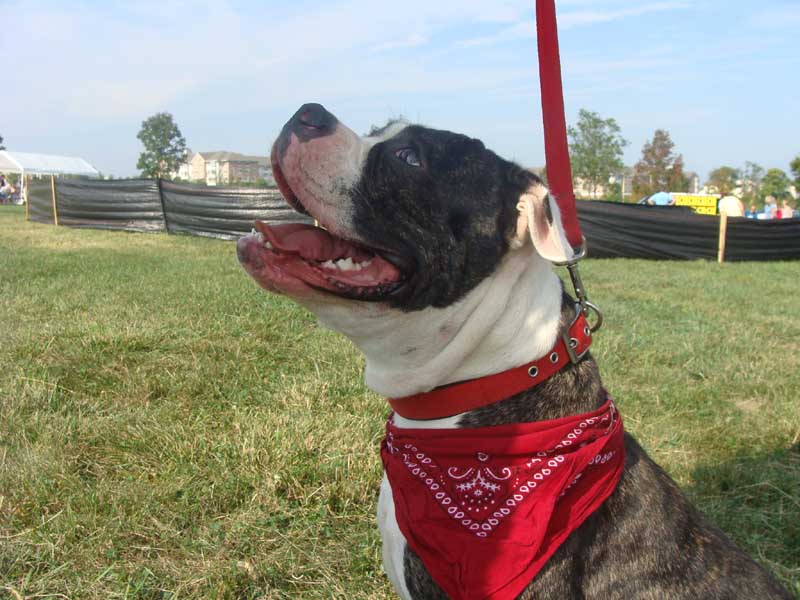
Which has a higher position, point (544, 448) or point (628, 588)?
point (544, 448)

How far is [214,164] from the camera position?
92688 millimetres

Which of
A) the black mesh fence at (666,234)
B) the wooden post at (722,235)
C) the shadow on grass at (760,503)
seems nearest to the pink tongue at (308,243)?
the shadow on grass at (760,503)

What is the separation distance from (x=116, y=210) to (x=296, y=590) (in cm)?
1526

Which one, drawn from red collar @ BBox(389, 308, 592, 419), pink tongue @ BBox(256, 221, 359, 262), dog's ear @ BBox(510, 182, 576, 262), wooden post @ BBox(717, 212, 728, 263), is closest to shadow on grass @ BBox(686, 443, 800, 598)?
red collar @ BBox(389, 308, 592, 419)

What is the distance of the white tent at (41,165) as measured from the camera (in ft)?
167

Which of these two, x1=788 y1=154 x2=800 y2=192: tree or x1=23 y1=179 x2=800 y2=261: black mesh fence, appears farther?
x1=788 y1=154 x2=800 y2=192: tree

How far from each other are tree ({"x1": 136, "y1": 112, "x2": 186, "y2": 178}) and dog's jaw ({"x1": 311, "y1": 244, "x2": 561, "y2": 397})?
8041 centimetres

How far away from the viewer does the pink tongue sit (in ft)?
6.36

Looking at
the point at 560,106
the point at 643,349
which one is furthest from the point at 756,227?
the point at 560,106

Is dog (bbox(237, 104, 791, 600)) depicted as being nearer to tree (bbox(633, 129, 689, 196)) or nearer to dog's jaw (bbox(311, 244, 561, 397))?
dog's jaw (bbox(311, 244, 561, 397))

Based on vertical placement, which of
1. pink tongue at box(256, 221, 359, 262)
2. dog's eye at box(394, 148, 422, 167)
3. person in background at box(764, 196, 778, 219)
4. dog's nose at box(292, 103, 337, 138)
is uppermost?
dog's nose at box(292, 103, 337, 138)

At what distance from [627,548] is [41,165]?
62.3 meters

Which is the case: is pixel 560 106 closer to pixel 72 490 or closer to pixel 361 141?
pixel 361 141

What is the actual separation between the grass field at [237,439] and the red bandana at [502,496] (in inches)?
31.1
